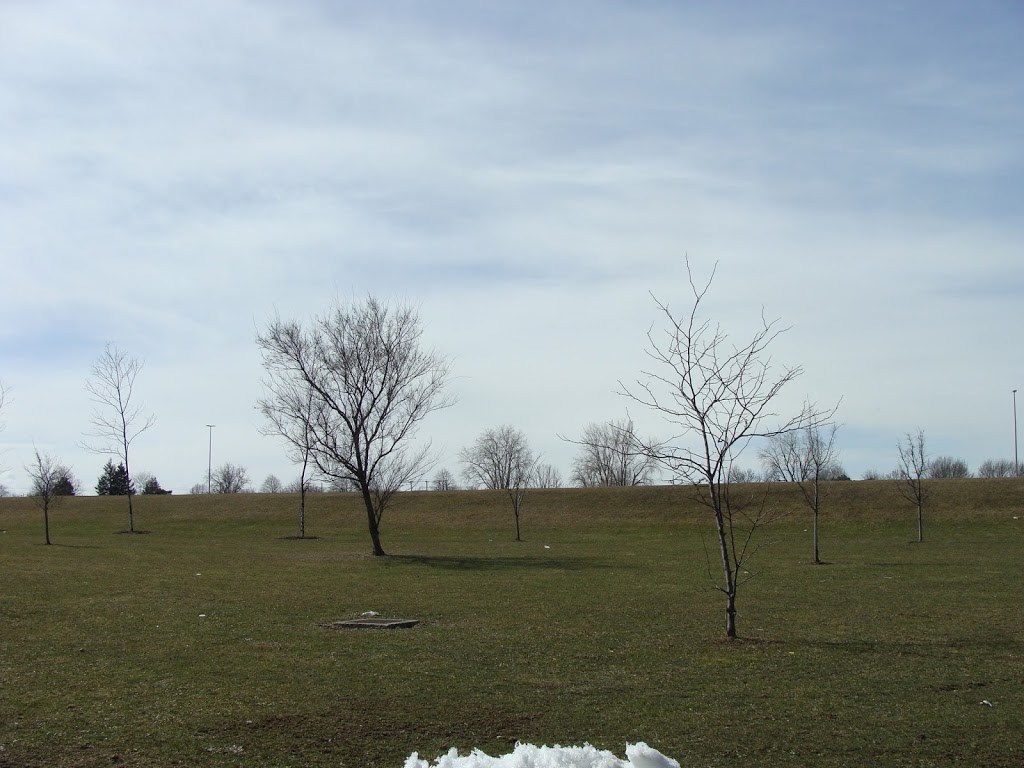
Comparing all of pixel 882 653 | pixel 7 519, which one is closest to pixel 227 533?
pixel 7 519

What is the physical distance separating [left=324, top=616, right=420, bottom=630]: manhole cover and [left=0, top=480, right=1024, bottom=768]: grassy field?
0.31 m

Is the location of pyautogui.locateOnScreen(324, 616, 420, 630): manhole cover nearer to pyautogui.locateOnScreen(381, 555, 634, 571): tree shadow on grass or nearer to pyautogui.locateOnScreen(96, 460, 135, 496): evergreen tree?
pyautogui.locateOnScreen(381, 555, 634, 571): tree shadow on grass

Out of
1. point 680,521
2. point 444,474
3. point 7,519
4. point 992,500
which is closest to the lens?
point 992,500

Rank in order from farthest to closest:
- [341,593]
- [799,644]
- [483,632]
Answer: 1. [341,593]
2. [483,632]
3. [799,644]

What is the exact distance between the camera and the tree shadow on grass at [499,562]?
79.7 feet

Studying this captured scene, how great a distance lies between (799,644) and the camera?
35.1 feet

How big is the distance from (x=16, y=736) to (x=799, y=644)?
8.60 meters

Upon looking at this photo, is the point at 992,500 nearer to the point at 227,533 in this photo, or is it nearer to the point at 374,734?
the point at 227,533

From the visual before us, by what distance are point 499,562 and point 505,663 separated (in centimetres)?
1691

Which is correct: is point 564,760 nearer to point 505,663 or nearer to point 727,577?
point 505,663

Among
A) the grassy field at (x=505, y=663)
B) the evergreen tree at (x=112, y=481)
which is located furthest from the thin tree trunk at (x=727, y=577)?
the evergreen tree at (x=112, y=481)

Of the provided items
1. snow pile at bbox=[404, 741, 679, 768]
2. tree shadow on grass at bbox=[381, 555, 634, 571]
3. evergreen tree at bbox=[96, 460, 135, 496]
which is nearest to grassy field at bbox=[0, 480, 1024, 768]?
tree shadow on grass at bbox=[381, 555, 634, 571]

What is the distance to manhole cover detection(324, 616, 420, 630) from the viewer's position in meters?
12.2

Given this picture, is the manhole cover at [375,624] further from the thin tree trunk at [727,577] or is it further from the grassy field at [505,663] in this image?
the thin tree trunk at [727,577]
